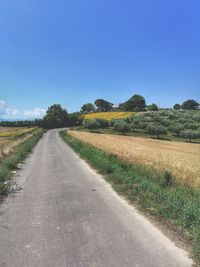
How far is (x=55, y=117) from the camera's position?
142 m

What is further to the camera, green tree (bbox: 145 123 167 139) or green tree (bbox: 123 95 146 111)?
green tree (bbox: 123 95 146 111)

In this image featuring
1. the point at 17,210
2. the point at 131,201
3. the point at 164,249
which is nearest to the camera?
the point at 164,249

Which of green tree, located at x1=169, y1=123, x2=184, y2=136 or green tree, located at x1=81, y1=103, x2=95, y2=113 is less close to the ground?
green tree, located at x1=81, y1=103, x2=95, y2=113

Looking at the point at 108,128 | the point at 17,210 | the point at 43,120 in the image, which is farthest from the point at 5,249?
the point at 43,120

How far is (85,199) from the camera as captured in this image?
1080 centimetres

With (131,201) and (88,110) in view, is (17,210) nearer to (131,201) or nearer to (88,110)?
(131,201)

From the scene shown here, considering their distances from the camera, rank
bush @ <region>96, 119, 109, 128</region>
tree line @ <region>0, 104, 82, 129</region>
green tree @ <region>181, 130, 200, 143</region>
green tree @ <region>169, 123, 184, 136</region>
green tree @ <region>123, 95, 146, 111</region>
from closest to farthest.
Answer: green tree @ <region>181, 130, 200, 143</region>
green tree @ <region>169, 123, 184, 136</region>
bush @ <region>96, 119, 109, 128</region>
tree line @ <region>0, 104, 82, 129</region>
green tree @ <region>123, 95, 146, 111</region>

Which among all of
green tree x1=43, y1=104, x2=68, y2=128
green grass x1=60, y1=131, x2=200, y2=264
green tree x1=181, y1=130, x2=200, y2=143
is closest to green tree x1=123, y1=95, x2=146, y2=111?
green tree x1=43, y1=104, x2=68, y2=128

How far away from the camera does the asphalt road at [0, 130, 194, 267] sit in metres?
5.76

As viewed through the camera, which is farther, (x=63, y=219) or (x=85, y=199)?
(x=85, y=199)

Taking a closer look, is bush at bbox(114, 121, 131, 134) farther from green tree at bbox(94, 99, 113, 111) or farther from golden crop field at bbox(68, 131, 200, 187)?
green tree at bbox(94, 99, 113, 111)

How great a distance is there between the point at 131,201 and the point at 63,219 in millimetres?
2849

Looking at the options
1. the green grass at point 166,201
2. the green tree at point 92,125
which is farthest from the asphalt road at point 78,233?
the green tree at point 92,125

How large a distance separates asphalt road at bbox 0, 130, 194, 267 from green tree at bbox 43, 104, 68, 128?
424 feet
